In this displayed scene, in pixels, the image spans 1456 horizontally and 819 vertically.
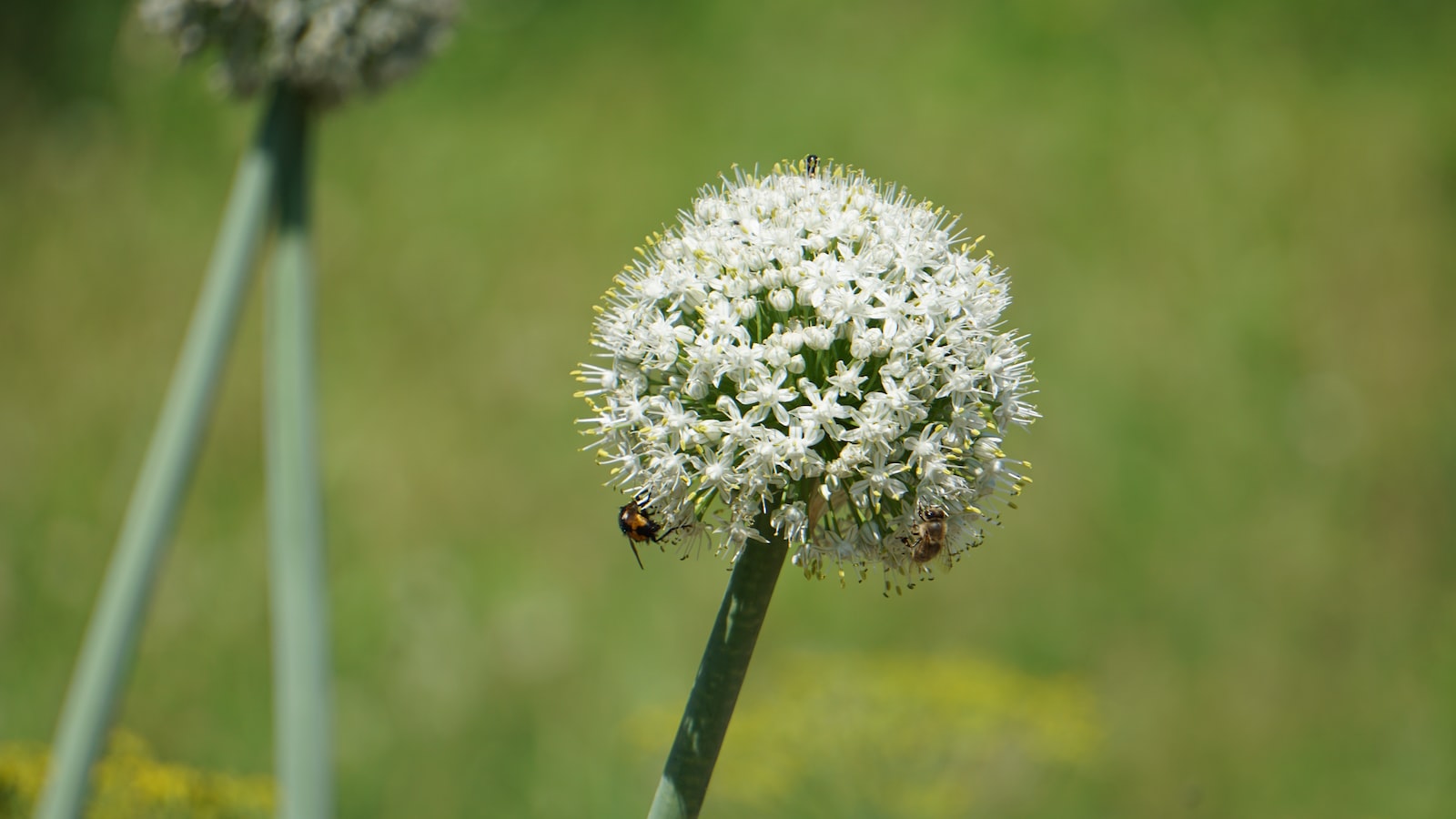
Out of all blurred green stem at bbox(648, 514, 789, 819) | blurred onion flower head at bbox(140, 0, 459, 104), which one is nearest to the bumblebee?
blurred green stem at bbox(648, 514, 789, 819)

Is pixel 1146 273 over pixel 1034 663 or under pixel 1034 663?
over

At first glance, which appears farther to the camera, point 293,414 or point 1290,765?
point 1290,765

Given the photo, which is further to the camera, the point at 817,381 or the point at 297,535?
the point at 297,535

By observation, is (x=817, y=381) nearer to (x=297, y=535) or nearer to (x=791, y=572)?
(x=297, y=535)

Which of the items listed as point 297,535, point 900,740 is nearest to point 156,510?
point 297,535

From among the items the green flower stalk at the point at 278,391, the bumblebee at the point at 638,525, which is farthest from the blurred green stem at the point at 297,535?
the bumblebee at the point at 638,525

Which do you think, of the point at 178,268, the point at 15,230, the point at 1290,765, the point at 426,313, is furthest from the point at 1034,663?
the point at 15,230

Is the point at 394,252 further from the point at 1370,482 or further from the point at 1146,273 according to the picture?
the point at 1370,482
